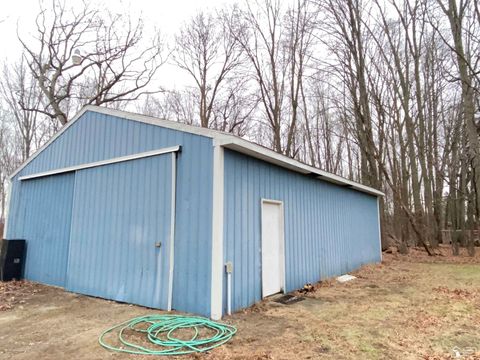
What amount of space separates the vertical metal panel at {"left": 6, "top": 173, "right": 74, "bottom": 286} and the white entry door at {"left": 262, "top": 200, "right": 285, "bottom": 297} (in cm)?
419

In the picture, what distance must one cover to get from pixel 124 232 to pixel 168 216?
1.12 m

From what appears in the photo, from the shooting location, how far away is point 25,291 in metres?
6.31

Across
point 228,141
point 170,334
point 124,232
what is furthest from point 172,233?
point 228,141

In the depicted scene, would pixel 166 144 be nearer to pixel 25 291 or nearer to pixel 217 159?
pixel 217 159

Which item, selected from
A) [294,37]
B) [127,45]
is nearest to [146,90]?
[127,45]

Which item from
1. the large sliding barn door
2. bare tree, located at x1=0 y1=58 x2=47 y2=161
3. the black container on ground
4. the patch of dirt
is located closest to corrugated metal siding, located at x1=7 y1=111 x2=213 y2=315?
the large sliding barn door

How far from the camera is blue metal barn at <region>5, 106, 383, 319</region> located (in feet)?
15.6

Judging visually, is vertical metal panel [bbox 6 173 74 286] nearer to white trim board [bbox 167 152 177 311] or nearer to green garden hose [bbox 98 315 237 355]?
white trim board [bbox 167 152 177 311]

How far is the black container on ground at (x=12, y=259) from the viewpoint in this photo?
711 cm

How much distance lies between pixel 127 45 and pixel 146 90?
2210 millimetres

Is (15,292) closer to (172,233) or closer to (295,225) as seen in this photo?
(172,233)

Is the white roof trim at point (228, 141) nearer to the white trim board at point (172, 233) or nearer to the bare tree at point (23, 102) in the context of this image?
the white trim board at point (172, 233)

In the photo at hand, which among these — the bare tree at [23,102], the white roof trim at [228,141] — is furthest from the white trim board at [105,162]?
the bare tree at [23,102]

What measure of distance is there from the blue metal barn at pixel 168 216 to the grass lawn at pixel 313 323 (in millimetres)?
455
